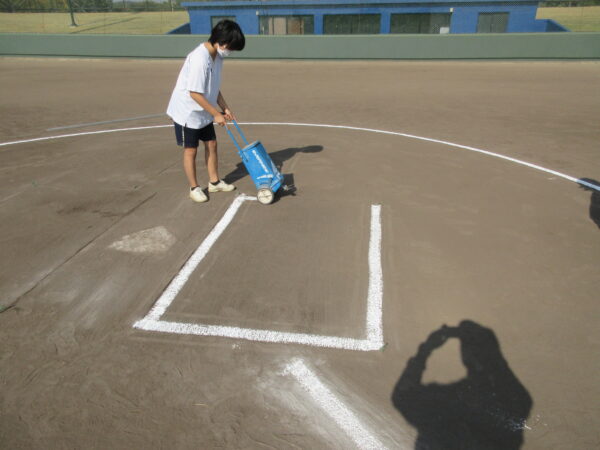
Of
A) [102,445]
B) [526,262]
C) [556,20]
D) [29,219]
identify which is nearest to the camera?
[102,445]

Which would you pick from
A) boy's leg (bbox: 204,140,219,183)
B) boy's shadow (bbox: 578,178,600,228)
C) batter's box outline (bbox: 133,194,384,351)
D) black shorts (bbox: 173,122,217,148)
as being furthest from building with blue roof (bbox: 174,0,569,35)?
batter's box outline (bbox: 133,194,384,351)

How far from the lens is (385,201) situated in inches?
228

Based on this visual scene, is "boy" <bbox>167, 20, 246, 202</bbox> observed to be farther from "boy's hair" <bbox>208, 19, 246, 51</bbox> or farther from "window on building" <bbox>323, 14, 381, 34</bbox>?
"window on building" <bbox>323, 14, 381, 34</bbox>

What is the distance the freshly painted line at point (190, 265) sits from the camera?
12.1 ft

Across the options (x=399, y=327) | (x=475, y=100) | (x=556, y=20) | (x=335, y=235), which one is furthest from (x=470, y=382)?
(x=556, y=20)

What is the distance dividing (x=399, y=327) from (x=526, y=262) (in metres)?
1.81

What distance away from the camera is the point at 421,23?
31.9 meters

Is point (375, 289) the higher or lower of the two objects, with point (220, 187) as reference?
lower

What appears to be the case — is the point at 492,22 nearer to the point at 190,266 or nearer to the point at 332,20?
the point at 332,20

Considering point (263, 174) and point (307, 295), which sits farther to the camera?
point (263, 174)

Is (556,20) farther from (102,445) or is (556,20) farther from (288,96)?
(102,445)

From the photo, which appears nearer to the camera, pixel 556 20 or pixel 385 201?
pixel 385 201

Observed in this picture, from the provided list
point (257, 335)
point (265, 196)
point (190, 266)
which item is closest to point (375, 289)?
point (257, 335)

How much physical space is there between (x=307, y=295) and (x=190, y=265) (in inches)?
50.8
